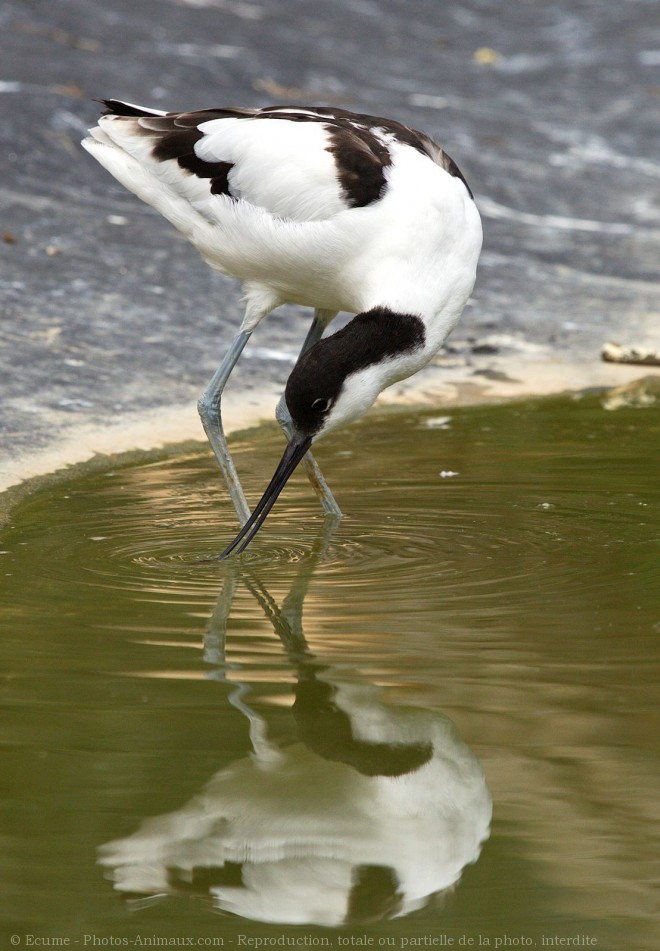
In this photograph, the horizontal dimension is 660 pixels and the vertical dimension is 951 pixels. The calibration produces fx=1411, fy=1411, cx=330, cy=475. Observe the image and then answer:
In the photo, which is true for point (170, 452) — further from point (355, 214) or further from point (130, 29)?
point (130, 29)

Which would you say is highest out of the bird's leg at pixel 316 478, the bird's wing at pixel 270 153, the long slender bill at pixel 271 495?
the bird's wing at pixel 270 153

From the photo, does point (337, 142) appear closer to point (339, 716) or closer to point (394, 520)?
point (394, 520)

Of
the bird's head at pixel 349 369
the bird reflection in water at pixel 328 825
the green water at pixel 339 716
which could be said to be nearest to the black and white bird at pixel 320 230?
the bird's head at pixel 349 369

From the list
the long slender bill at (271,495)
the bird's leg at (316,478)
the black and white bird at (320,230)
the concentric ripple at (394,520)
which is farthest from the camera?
the bird's leg at (316,478)

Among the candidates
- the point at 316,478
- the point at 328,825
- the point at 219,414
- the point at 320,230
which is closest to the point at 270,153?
the point at 320,230

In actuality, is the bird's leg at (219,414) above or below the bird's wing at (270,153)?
below

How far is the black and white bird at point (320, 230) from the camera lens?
176 inches

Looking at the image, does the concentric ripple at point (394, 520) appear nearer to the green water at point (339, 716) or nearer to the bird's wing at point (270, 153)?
the green water at point (339, 716)

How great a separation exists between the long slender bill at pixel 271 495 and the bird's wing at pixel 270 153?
775mm

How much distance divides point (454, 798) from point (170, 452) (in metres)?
3.35

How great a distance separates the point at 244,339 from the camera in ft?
17.6

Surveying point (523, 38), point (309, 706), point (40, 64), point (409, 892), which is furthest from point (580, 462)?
point (523, 38)

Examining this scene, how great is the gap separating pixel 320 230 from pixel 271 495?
0.90 meters

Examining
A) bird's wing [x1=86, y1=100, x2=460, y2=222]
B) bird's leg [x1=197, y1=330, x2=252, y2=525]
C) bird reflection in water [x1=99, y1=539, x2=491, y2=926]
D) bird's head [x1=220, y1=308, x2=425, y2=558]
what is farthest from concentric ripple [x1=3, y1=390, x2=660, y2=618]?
bird's wing [x1=86, y1=100, x2=460, y2=222]
